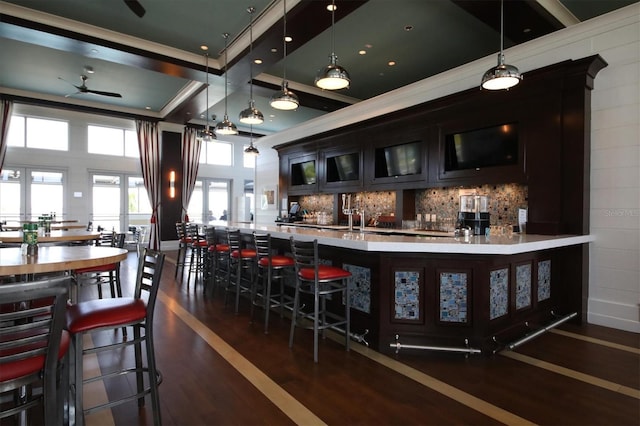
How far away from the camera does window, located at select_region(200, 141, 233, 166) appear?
12.4 m

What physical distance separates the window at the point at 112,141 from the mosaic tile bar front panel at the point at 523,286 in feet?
36.4

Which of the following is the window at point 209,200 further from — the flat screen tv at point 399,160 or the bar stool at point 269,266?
the bar stool at point 269,266

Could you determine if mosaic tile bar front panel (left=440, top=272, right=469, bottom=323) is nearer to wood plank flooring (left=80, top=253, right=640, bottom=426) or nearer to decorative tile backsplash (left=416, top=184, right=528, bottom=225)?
wood plank flooring (left=80, top=253, right=640, bottom=426)

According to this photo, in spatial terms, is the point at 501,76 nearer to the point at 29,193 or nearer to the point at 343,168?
the point at 343,168

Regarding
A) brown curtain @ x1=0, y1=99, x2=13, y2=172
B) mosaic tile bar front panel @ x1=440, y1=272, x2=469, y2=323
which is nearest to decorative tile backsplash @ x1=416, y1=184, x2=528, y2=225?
mosaic tile bar front panel @ x1=440, y1=272, x2=469, y2=323

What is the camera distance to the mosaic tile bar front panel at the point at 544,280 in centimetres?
391

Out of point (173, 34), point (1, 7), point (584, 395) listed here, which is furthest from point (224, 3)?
point (584, 395)

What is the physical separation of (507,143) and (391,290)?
9.65ft

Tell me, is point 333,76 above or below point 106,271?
above

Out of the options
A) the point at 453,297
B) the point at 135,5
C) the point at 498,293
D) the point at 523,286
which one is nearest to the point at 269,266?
the point at 453,297

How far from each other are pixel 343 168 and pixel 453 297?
15.9 feet

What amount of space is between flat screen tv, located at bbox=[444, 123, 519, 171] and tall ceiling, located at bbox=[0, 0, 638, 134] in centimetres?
105

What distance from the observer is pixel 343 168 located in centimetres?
763

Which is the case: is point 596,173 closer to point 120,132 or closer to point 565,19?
point 565,19
